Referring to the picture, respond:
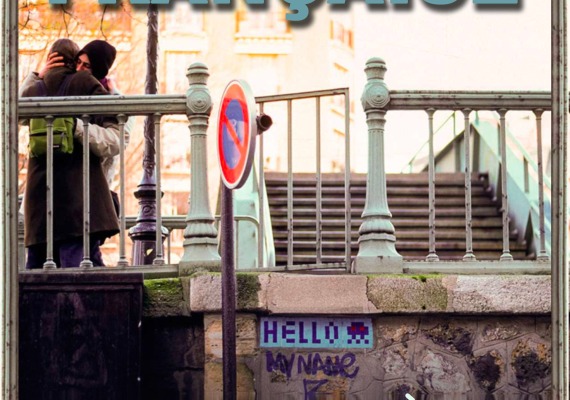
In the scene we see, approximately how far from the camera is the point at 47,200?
8156mm

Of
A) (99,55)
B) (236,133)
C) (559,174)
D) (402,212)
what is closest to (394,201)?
(402,212)

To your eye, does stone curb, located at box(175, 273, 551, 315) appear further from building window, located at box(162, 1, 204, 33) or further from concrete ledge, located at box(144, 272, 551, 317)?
building window, located at box(162, 1, 204, 33)

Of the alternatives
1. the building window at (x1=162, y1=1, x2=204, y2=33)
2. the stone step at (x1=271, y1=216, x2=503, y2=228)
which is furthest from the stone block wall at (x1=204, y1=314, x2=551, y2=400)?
the building window at (x1=162, y1=1, x2=204, y2=33)

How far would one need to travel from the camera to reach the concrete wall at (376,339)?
25.9 ft

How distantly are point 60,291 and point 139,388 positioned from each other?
0.66m

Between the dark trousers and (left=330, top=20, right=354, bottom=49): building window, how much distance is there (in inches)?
1893

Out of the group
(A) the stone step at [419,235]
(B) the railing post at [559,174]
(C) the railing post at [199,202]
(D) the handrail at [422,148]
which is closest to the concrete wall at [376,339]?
(C) the railing post at [199,202]

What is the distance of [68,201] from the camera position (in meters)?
8.45

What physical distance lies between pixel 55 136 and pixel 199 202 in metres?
0.94

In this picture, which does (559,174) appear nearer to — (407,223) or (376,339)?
(376,339)

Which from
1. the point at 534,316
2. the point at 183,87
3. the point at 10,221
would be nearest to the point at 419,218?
the point at 534,316

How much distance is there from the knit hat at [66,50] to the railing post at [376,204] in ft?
6.07

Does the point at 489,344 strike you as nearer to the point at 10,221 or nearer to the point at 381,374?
the point at 381,374

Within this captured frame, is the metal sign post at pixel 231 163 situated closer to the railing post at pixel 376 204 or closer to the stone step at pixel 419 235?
the railing post at pixel 376 204
